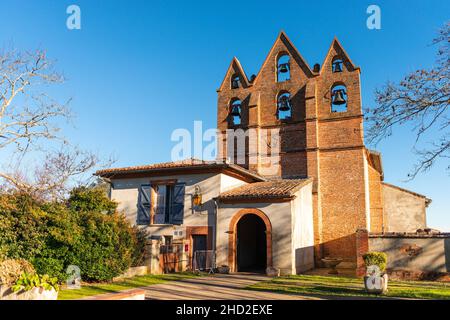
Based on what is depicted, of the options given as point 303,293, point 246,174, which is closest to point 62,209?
point 303,293

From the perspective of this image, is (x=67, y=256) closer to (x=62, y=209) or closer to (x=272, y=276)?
(x=62, y=209)

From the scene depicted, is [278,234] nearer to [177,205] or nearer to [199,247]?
[199,247]

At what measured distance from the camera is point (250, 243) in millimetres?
21203

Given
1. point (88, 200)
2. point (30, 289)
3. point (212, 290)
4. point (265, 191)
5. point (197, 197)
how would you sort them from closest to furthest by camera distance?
1. point (30, 289)
2. point (212, 290)
3. point (88, 200)
4. point (265, 191)
5. point (197, 197)

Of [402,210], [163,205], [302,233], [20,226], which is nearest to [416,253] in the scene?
[302,233]

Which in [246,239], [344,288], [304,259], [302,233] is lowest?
[344,288]

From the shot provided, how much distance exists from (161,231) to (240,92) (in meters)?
13.4

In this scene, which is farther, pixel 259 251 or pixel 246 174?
pixel 259 251

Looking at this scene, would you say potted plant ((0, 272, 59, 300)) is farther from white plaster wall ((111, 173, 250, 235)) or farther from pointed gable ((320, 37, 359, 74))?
pointed gable ((320, 37, 359, 74))

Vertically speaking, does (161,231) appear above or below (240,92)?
below

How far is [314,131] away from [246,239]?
872 cm

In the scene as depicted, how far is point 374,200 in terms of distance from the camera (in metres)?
25.4

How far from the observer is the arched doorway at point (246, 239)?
1652 cm

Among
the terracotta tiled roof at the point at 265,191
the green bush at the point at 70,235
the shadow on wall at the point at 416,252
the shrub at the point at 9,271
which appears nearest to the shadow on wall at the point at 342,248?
the terracotta tiled roof at the point at 265,191
